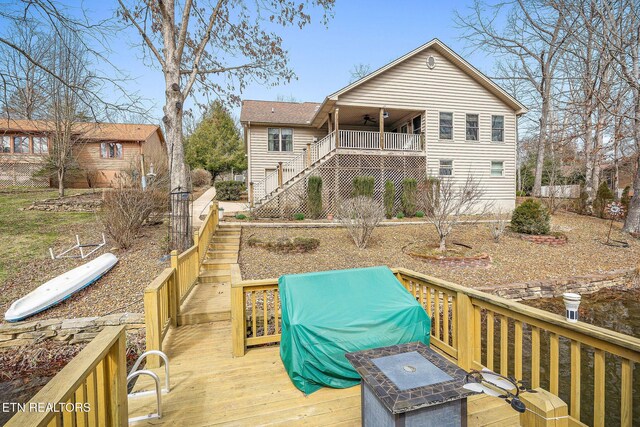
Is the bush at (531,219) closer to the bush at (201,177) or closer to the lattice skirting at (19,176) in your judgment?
the bush at (201,177)

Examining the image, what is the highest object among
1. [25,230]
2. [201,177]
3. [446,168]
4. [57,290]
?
[201,177]

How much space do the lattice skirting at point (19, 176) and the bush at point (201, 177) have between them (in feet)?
30.7

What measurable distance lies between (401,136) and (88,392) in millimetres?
15343

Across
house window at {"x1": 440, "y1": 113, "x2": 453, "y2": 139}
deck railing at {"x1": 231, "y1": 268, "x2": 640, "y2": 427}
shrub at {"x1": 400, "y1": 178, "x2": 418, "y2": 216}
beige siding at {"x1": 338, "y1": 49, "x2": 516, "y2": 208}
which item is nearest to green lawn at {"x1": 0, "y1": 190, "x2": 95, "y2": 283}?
deck railing at {"x1": 231, "y1": 268, "x2": 640, "y2": 427}

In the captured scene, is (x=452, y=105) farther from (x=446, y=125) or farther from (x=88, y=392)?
(x=88, y=392)

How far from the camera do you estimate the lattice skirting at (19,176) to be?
17969 mm

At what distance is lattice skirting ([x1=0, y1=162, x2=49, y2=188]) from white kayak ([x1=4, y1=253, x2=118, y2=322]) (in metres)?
16.5

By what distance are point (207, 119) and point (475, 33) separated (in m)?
19.9

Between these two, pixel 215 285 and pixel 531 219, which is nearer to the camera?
pixel 215 285

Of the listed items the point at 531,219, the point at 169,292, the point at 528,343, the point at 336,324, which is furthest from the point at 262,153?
the point at 336,324

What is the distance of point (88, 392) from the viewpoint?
160 centimetres

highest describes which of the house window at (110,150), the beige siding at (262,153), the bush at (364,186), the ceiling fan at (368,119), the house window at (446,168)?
the ceiling fan at (368,119)

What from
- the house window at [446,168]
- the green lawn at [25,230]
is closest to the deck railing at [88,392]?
the green lawn at [25,230]

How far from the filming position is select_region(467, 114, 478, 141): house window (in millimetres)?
15711
